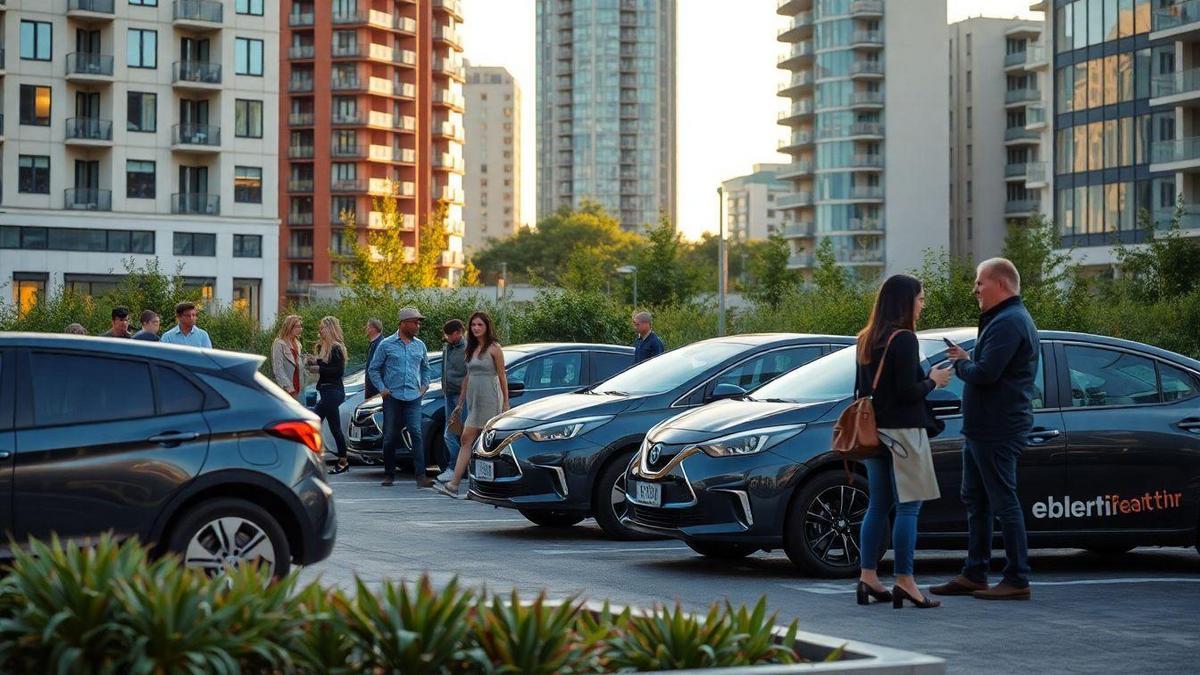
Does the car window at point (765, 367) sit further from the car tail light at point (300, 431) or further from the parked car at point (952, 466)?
the car tail light at point (300, 431)

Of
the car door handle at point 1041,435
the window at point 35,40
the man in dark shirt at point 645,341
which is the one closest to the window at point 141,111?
the window at point 35,40

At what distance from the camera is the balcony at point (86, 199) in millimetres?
81812

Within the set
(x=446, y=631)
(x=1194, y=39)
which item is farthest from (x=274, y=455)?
(x=1194, y=39)

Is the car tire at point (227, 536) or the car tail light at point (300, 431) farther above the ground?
the car tail light at point (300, 431)

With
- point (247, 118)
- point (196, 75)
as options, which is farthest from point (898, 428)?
point (247, 118)

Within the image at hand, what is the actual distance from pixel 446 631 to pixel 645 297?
3327 inches

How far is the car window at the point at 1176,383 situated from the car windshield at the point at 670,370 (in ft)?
11.6

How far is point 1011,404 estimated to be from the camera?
10195mm

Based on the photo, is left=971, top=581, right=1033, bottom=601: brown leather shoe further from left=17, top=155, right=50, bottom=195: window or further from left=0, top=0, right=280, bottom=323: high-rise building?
left=17, top=155, right=50, bottom=195: window

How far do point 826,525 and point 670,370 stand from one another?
345 centimetres

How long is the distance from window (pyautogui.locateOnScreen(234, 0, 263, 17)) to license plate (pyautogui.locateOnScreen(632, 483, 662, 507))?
254 ft

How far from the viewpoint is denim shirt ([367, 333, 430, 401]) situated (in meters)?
19.7

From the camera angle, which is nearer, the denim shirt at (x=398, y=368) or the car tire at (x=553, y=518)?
the car tire at (x=553, y=518)

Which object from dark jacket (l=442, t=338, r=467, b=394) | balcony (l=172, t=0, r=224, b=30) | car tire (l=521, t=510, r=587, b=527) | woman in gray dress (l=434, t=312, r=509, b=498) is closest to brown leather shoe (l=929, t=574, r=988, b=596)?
car tire (l=521, t=510, r=587, b=527)
